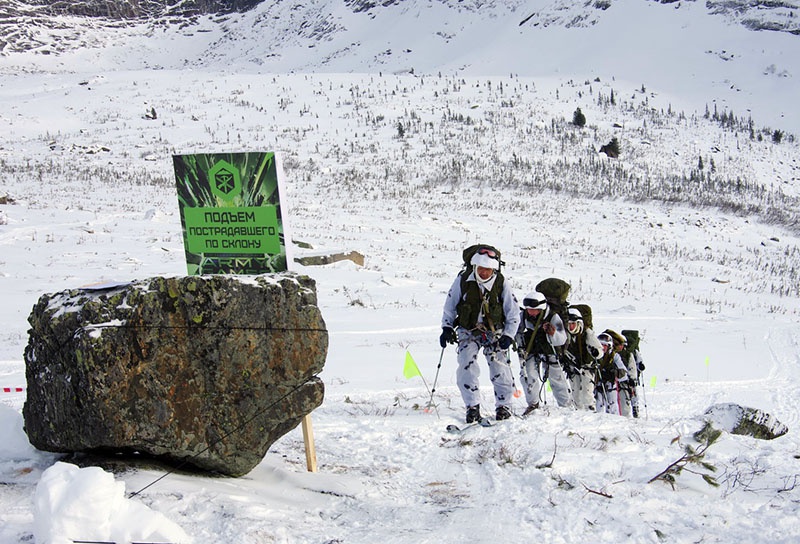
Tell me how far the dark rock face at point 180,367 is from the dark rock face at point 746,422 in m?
4.80

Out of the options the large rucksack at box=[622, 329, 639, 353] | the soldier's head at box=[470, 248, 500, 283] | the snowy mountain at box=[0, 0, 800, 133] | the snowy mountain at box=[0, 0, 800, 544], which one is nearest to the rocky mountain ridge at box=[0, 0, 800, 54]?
the snowy mountain at box=[0, 0, 800, 133]

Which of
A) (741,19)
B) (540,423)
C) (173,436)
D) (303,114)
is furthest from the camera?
(741,19)

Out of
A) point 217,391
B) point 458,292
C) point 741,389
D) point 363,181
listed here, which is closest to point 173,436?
point 217,391

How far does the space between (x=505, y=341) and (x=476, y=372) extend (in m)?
0.42

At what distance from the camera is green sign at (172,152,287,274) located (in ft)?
13.4

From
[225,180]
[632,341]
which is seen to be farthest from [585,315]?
[225,180]

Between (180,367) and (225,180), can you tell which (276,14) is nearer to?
(225,180)

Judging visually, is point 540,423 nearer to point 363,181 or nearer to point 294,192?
point 294,192

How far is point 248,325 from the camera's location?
11.8 ft

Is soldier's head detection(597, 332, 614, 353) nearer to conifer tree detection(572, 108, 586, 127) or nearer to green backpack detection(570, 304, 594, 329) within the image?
green backpack detection(570, 304, 594, 329)

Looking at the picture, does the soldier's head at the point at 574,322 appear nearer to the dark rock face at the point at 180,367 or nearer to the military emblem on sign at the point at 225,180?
the dark rock face at the point at 180,367

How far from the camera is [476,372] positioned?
213 inches

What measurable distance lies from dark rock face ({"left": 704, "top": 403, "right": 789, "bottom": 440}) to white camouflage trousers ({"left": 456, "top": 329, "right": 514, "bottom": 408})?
2.43 metres

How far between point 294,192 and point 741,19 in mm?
63191
